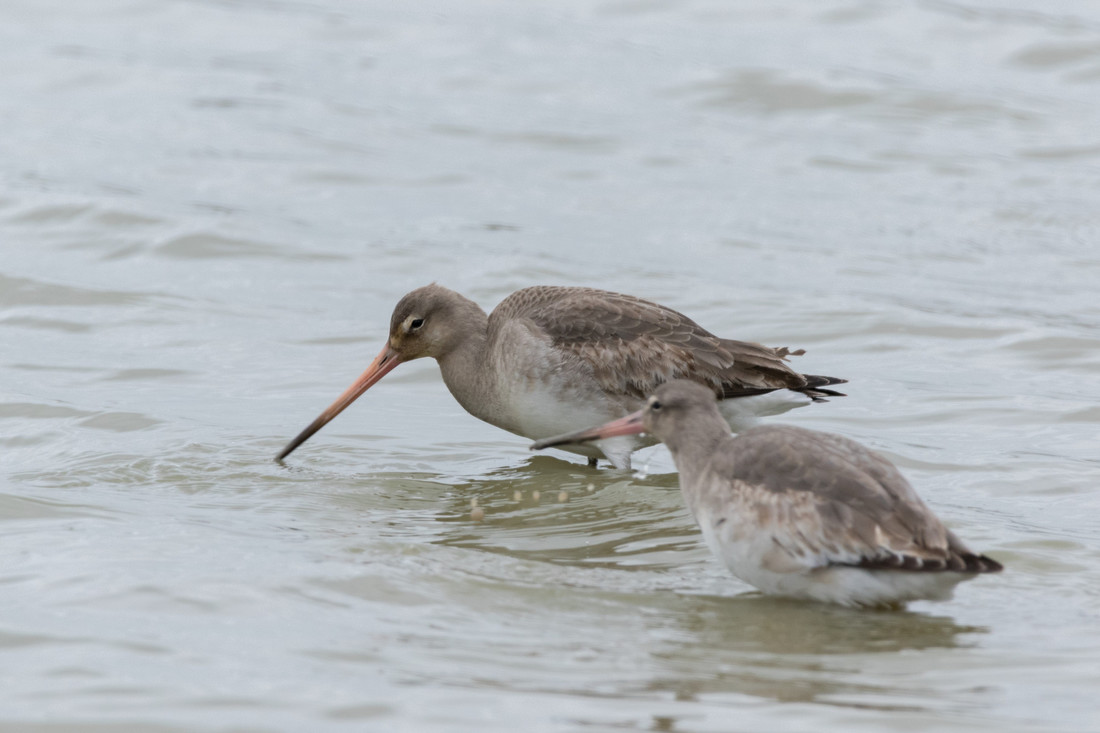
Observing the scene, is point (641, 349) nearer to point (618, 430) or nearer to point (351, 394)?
point (618, 430)

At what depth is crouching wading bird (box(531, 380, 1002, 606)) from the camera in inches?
267

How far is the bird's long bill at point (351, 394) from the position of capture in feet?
32.1

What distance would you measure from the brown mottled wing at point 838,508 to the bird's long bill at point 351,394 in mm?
3321

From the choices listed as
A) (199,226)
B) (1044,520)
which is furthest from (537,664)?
(199,226)

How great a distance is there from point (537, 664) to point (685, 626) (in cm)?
89

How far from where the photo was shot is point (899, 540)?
6.76 m

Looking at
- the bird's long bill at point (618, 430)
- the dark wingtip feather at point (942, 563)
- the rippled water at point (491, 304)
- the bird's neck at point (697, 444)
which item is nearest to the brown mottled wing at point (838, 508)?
the dark wingtip feather at point (942, 563)

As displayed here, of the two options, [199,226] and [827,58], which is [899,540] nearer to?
[199,226]

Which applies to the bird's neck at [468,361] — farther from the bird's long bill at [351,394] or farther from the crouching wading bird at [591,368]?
the bird's long bill at [351,394]

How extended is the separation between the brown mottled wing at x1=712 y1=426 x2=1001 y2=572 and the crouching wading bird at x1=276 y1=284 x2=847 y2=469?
2354 mm

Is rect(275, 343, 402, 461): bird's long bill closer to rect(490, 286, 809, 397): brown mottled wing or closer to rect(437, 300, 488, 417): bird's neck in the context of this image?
rect(437, 300, 488, 417): bird's neck

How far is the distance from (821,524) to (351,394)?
4097 mm

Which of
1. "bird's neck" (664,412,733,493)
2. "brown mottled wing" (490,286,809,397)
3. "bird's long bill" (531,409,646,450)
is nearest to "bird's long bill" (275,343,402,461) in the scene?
"brown mottled wing" (490,286,809,397)

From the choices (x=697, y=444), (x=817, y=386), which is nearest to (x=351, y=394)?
(x=817, y=386)
